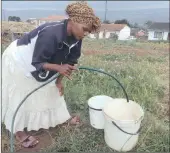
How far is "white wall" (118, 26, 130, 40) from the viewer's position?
12.1 meters

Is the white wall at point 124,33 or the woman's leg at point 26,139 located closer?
the woman's leg at point 26,139

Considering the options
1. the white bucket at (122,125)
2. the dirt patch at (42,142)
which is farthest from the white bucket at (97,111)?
the dirt patch at (42,142)

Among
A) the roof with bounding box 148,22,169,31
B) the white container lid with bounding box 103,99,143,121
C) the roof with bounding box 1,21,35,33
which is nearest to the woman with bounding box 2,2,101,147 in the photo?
the white container lid with bounding box 103,99,143,121

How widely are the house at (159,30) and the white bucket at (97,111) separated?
52.4 feet

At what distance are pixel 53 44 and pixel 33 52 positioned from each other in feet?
0.71

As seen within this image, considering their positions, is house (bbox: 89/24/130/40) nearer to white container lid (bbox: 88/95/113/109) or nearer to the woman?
white container lid (bbox: 88/95/113/109)

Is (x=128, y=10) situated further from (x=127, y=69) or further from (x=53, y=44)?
(x=53, y=44)

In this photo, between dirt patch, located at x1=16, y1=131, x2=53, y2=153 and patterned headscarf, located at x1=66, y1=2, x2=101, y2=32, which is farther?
dirt patch, located at x1=16, y1=131, x2=53, y2=153

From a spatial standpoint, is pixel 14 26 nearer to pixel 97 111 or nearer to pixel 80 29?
pixel 97 111

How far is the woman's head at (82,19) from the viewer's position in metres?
2.13

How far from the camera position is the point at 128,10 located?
45.1 feet

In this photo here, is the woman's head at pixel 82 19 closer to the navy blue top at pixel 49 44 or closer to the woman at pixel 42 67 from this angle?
the woman at pixel 42 67

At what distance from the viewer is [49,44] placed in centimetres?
217

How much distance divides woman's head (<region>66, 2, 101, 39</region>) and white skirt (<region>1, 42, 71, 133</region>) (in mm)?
620
